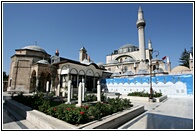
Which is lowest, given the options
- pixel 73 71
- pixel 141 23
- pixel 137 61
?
pixel 73 71

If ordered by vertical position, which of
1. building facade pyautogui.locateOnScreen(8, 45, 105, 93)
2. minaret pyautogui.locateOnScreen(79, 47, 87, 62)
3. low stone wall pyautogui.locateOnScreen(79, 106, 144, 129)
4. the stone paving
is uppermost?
minaret pyautogui.locateOnScreen(79, 47, 87, 62)

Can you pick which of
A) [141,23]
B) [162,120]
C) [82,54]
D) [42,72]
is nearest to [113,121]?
[162,120]

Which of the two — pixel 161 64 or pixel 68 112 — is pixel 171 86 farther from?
pixel 161 64

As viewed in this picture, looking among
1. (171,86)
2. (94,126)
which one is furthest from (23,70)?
(171,86)

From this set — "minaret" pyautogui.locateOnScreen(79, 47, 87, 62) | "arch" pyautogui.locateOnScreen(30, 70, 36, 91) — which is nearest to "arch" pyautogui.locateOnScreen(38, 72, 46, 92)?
"arch" pyautogui.locateOnScreen(30, 70, 36, 91)

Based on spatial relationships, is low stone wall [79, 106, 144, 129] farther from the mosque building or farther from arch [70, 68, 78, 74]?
arch [70, 68, 78, 74]

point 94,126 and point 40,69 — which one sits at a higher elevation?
point 40,69

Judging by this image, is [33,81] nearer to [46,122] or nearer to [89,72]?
[89,72]

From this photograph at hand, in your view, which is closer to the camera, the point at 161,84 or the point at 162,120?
the point at 162,120

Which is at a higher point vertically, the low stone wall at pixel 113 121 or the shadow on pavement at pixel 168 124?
the low stone wall at pixel 113 121

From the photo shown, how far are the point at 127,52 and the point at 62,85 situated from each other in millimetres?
30273

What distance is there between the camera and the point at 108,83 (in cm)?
2377

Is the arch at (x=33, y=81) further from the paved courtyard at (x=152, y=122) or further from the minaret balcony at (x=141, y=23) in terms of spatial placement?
the minaret balcony at (x=141, y=23)

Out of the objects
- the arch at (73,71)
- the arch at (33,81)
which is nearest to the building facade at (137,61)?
the arch at (73,71)
